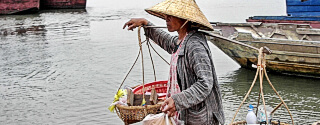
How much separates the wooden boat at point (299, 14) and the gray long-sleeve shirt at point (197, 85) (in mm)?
6520

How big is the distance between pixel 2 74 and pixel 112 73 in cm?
220

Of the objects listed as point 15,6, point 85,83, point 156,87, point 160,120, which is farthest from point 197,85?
point 15,6

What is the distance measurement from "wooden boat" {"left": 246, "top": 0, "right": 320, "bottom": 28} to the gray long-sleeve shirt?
652 cm

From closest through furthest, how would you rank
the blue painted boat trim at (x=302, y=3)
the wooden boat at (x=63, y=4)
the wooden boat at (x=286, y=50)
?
1. the wooden boat at (x=286, y=50)
2. the blue painted boat trim at (x=302, y=3)
3. the wooden boat at (x=63, y=4)

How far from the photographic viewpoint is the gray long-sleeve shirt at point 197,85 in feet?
6.30

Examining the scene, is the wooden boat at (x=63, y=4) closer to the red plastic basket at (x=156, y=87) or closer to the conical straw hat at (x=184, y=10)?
the red plastic basket at (x=156, y=87)

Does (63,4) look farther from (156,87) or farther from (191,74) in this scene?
(191,74)

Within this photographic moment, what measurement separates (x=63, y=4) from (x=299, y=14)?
18.4 meters

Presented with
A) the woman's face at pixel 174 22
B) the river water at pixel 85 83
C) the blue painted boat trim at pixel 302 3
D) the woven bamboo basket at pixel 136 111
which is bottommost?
the river water at pixel 85 83

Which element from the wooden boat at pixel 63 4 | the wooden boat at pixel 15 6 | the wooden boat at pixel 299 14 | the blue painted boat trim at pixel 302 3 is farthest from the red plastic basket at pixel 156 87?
the wooden boat at pixel 63 4

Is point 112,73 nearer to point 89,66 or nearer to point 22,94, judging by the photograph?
point 89,66

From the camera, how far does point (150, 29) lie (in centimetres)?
252

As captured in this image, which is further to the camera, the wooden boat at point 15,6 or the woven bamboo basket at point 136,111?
the wooden boat at point 15,6

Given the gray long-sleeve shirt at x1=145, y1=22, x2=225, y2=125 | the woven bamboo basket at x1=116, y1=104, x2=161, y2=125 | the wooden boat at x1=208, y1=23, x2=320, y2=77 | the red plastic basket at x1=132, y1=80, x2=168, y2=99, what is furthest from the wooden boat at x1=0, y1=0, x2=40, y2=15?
the gray long-sleeve shirt at x1=145, y1=22, x2=225, y2=125
